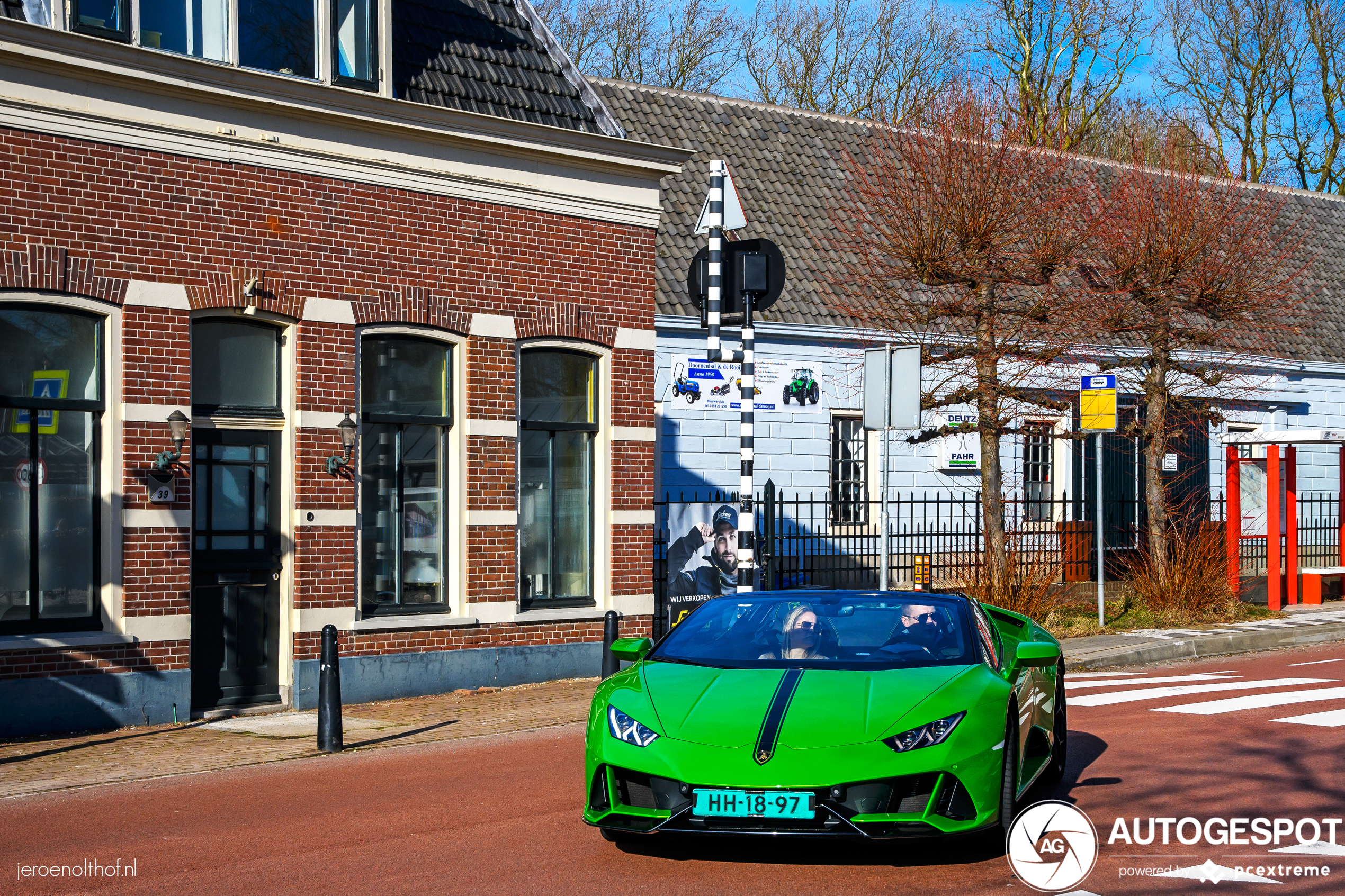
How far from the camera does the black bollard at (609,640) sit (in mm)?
13062

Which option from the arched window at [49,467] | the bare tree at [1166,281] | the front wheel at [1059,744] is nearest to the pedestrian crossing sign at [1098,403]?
the bare tree at [1166,281]

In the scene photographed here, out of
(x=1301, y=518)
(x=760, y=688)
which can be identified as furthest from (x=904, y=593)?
(x=1301, y=518)

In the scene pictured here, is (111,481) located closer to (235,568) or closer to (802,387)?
(235,568)

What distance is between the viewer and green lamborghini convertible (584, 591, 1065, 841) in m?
5.82

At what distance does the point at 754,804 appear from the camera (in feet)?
19.1

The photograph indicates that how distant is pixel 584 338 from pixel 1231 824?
902 cm

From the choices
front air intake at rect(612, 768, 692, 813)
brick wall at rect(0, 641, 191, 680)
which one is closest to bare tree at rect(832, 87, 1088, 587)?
brick wall at rect(0, 641, 191, 680)

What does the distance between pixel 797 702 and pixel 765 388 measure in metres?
15.6

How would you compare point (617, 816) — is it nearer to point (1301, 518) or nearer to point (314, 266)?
point (314, 266)

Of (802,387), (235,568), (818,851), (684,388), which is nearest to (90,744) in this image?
(235,568)

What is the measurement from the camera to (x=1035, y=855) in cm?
624

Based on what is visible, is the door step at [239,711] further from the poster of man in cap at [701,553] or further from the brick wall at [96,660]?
the poster of man in cap at [701,553]

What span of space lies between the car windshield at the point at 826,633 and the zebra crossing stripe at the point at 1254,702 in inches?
180

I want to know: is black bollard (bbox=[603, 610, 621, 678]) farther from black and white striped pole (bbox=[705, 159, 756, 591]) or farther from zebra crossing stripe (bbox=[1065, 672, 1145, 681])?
zebra crossing stripe (bbox=[1065, 672, 1145, 681])
